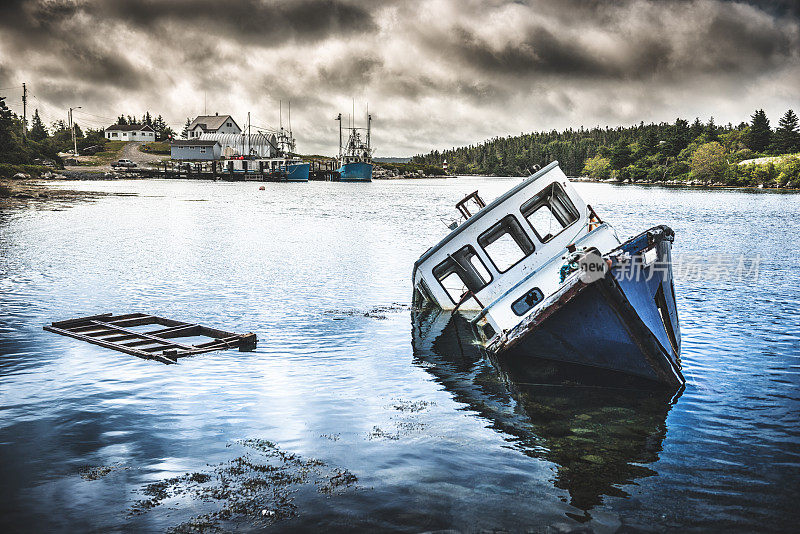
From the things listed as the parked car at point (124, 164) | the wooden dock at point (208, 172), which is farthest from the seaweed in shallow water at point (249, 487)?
the parked car at point (124, 164)

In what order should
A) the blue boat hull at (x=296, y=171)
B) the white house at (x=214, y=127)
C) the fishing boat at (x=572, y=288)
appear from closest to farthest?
the fishing boat at (x=572, y=288) → the blue boat hull at (x=296, y=171) → the white house at (x=214, y=127)

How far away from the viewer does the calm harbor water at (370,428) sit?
33.6 feet

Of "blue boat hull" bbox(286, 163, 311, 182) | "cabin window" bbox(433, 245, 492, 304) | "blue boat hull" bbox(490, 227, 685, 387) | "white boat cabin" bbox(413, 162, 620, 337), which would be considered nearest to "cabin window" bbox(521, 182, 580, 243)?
"white boat cabin" bbox(413, 162, 620, 337)

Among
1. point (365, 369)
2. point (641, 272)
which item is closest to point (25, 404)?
point (365, 369)

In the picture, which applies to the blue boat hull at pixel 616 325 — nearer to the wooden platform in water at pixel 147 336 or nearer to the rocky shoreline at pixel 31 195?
the wooden platform in water at pixel 147 336

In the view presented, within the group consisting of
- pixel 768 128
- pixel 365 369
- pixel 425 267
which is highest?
pixel 768 128

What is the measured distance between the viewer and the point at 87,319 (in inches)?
859

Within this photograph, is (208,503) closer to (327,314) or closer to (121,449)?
(121,449)

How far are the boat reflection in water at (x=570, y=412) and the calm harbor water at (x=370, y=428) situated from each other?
0.20ft

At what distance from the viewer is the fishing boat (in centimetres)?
1523

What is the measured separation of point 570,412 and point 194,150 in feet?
615

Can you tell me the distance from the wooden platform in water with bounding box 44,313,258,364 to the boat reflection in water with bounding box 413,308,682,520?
6.53 meters

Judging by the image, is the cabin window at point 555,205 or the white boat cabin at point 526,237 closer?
the white boat cabin at point 526,237

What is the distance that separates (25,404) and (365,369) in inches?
351
